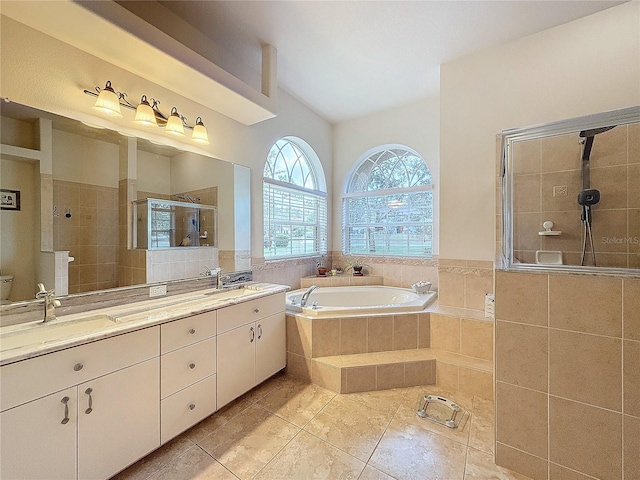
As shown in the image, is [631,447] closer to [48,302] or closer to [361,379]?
[361,379]

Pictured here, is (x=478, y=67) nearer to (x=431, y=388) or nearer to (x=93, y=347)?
(x=431, y=388)

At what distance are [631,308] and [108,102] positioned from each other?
2900mm

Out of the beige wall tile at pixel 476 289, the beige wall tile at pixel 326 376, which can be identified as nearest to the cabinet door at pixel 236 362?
the beige wall tile at pixel 326 376

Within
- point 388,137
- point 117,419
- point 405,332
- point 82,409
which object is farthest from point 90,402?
point 388,137

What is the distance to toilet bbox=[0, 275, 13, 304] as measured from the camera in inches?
51.3

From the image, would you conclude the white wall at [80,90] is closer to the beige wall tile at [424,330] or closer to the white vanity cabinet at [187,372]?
the white vanity cabinet at [187,372]

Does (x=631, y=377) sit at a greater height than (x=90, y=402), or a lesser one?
greater

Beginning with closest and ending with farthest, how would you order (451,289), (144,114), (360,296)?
(144,114), (451,289), (360,296)

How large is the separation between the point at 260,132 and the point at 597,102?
288 cm

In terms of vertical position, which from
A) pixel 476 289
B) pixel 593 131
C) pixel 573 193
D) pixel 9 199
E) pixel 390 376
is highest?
pixel 593 131

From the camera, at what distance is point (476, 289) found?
252cm

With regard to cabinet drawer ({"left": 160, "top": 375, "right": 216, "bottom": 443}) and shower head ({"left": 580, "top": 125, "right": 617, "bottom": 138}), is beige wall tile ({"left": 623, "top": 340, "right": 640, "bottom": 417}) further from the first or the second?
cabinet drawer ({"left": 160, "top": 375, "right": 216, "bottom": 443})

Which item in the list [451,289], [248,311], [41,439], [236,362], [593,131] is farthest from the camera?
[451,289]

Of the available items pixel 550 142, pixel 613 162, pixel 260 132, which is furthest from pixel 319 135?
pixel 613 162
